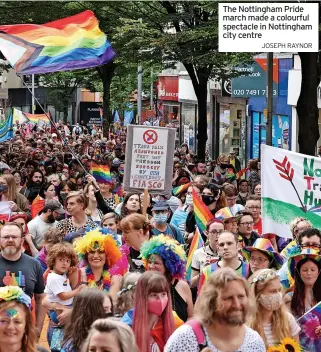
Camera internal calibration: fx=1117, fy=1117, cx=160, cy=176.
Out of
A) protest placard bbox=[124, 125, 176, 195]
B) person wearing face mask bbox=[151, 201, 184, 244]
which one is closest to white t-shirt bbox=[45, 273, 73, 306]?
person wearing face mask bbox=[151, 201, 184, 244]

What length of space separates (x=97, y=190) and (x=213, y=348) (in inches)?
293

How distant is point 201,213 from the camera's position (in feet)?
42.7

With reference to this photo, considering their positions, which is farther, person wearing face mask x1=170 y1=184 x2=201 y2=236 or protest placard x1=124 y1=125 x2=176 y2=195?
protest placard x1=124 y1=125 x2=176 y2=195

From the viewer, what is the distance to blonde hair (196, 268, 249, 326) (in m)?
5.78

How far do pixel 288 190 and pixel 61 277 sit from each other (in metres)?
4.19

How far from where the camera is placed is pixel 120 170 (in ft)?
70.8

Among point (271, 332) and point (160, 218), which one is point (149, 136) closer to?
point (160, 218)

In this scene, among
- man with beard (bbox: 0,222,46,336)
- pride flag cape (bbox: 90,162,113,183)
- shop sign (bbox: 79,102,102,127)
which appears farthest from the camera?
shop sign (bbox: 79,102,102,127)

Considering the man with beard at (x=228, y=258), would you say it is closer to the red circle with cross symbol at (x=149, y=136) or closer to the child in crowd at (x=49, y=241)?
the child in crowd at (x=49, y=241)

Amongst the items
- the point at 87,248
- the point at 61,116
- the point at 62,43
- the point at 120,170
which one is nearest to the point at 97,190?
the point at 87,248

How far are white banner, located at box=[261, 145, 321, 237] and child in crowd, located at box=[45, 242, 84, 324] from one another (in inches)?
143

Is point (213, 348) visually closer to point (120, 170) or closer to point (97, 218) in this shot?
point (97, 218)

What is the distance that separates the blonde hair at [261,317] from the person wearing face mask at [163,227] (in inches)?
145

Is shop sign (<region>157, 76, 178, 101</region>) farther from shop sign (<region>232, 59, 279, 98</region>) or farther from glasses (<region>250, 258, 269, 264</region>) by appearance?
glasses (<region>250, 258, 269, 264</region>)
